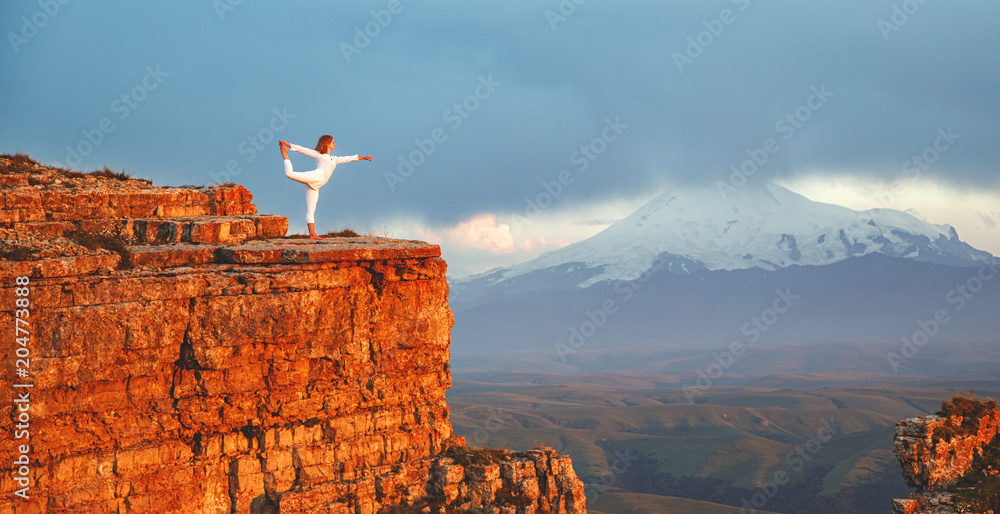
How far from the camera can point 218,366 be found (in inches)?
531

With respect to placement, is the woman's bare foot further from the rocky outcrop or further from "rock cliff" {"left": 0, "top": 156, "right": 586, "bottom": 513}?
the rocky outcrop

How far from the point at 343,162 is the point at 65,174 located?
6.07 m

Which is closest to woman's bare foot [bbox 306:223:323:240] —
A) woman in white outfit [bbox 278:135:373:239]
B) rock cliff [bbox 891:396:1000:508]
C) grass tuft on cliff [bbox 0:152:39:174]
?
woman in white outfit [bbox 278:135:373:239]

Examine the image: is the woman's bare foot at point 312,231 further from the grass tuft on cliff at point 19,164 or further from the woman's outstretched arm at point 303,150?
the grass tuft on cliff at point 19,164

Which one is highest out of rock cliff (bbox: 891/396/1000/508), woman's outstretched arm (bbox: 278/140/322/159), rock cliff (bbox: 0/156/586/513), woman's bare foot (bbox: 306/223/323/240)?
woman's outstretched arm (bbox: 278/140/322/159)

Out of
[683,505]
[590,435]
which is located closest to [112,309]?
[683,505]

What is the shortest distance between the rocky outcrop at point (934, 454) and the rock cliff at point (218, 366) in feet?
30.2

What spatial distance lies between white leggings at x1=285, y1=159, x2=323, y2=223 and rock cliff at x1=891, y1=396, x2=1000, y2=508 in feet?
51.1

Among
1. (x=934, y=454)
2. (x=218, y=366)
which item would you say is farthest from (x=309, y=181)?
(x=934, y=454)

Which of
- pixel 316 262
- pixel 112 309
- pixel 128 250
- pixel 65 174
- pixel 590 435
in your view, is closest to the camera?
pixel 112 309

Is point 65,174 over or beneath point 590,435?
over

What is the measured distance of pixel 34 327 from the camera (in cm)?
1192

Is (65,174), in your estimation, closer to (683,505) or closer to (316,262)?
(316,262)

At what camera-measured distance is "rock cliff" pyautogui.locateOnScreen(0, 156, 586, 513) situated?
39.8 feet
